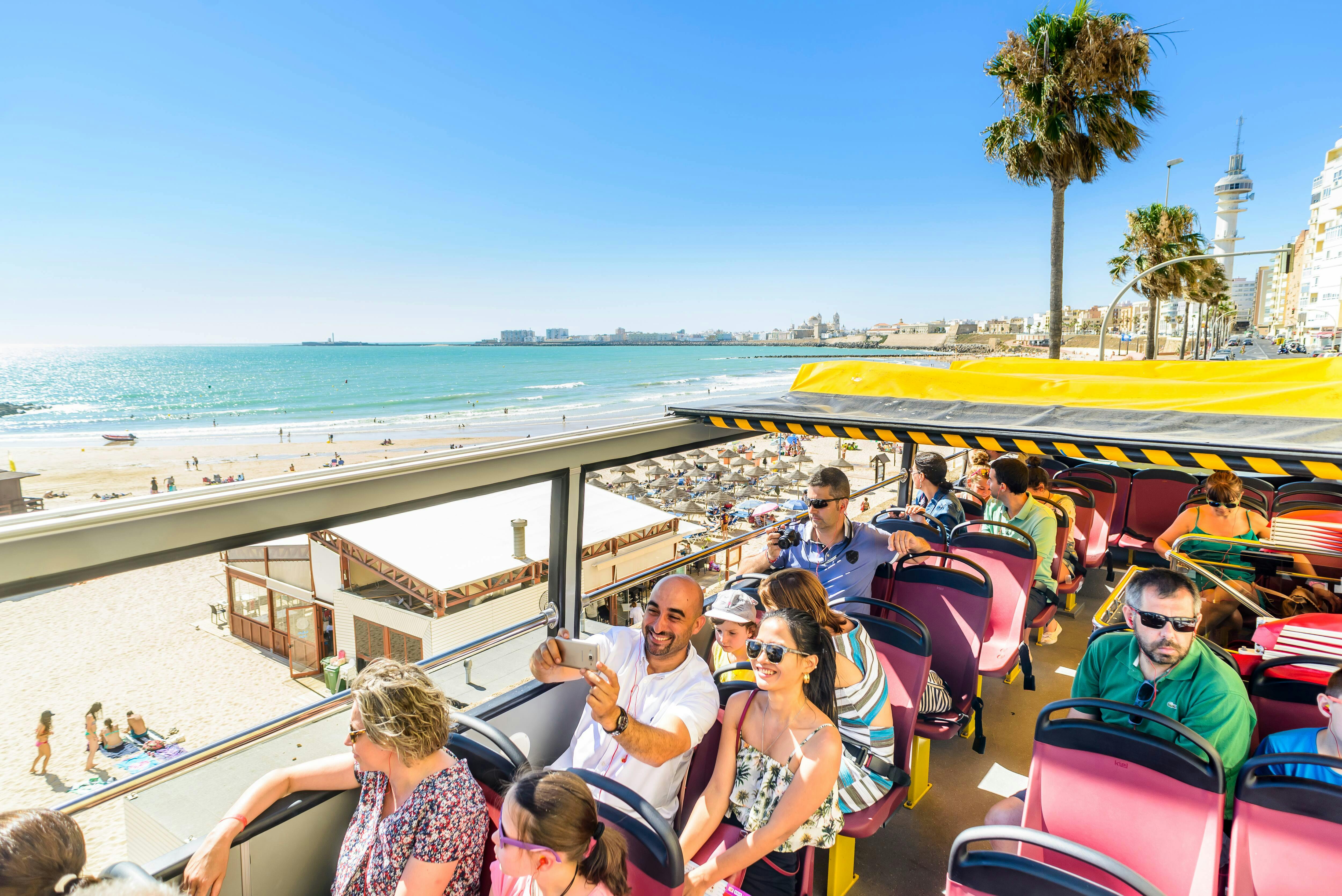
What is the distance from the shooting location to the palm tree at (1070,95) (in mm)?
12312

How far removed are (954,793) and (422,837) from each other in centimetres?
263

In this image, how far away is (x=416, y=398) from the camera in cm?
6266

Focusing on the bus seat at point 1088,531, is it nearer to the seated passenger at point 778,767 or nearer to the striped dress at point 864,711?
the striped dress at point 864,711

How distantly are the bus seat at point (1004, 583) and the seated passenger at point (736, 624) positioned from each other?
1581 millimetres

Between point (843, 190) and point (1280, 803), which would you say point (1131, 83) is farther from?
point (843, 190)

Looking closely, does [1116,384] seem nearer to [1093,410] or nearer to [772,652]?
[1093,410]

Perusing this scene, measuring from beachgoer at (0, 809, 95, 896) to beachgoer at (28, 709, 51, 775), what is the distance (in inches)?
597

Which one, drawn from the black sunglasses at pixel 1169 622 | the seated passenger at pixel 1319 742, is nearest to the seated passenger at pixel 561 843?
the seated passenger at pixel 1319 742

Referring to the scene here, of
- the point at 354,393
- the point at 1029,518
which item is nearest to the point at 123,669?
the point at 1029,518

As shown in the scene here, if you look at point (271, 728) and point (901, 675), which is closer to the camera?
point (271, 728)

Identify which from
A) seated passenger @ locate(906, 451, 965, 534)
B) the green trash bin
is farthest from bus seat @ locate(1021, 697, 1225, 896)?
the green trash bin

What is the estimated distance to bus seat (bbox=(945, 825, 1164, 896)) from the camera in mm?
1311

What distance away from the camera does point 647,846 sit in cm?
158

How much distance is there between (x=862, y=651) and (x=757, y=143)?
7590cm
